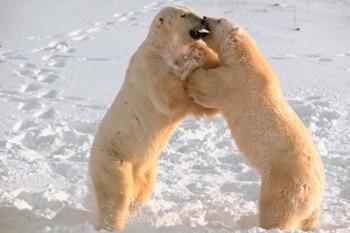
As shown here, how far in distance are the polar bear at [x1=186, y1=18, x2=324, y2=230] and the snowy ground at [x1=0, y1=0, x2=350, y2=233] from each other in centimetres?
37

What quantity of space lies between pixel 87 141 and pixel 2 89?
207 cm

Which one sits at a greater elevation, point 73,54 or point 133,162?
point 133,162

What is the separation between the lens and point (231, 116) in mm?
4504

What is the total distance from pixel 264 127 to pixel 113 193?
1278mm

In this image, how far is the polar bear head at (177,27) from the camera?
14.7 ft

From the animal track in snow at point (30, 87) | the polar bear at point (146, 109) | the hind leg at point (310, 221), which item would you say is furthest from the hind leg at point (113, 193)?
the animal track in snow at point (30, 87)

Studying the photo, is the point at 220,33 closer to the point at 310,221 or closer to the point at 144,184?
Result: the point at 144,184

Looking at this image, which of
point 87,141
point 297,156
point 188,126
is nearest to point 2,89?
point 87,141

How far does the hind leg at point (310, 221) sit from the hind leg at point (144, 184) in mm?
1328

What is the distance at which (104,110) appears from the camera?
7.11 metres

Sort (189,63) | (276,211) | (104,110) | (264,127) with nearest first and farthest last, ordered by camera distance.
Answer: (276,211), (264,127), (189,63), (104,110)

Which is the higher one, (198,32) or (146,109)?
(198,32)

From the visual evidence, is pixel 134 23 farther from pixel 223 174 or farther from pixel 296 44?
pixel 223 174

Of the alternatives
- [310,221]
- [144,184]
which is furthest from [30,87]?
[310,221]
